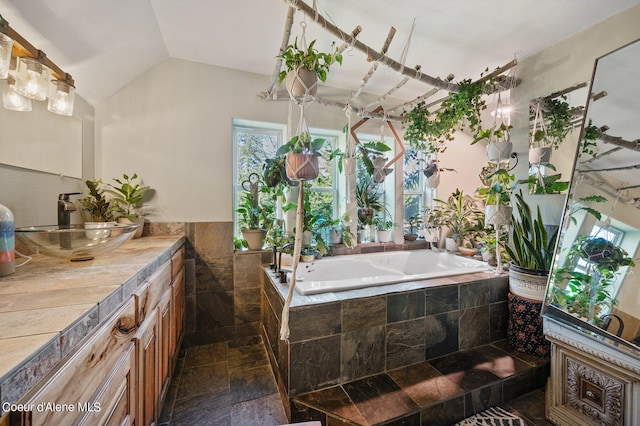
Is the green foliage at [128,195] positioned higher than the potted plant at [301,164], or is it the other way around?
the potted plant at [301,164]

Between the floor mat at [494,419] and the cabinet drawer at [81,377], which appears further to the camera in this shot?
the floor mat at [494,419]

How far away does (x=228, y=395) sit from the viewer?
1.71 meters

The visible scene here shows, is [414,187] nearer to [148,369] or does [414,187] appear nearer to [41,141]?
[148,369]

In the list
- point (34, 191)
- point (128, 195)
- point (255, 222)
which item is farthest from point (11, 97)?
point (255, 222)

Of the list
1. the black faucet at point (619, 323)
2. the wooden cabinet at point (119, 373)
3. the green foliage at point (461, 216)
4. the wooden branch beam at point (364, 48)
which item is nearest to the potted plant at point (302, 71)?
the wooden branch beam at point (364, 48)

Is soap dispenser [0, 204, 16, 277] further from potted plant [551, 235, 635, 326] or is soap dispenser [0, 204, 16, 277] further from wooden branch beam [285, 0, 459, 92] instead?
potted plant [551, 235, 635, 326]

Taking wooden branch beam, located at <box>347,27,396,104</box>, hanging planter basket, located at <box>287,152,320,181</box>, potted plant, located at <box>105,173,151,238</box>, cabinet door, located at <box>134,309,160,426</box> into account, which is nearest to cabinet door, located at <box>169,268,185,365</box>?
cabinet door, located at <box>134,309,160,426</box>

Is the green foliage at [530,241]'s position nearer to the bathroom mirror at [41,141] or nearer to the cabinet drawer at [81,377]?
the cabinet drawer at [81,377]

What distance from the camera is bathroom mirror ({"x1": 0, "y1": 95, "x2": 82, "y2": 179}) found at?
47.3 inches

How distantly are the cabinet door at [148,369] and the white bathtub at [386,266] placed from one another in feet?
3.55

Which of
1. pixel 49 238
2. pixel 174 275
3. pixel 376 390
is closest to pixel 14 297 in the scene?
pixel 49 238

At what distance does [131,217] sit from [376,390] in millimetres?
2185

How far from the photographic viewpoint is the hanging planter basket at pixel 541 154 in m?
2.01

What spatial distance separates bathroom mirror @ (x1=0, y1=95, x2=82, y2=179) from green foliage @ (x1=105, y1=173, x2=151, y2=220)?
279 millimetres
